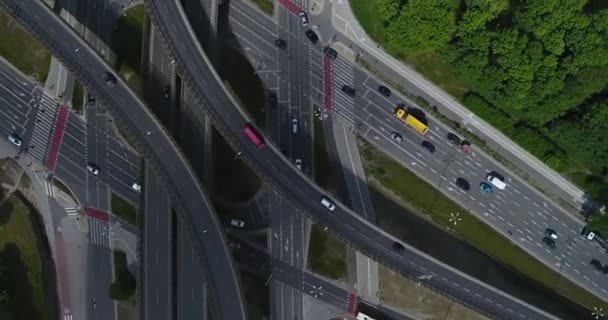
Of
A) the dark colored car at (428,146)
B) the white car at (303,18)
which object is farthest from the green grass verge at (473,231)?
the white car at (303,18)

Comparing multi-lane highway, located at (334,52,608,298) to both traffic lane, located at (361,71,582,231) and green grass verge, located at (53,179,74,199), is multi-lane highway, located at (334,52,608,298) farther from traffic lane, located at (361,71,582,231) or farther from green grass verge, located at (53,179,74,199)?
green grass verge, located at (53,179,74,199)

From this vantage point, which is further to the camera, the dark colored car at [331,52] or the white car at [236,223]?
the dark colored car at [331,52]

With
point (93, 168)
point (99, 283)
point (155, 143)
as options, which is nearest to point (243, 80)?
point (155, 143)

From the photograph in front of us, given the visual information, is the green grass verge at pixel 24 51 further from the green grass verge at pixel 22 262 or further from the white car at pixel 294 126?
the white car at pixel 294 126

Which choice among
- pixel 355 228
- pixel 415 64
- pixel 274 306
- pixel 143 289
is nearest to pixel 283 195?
pixel 355 228

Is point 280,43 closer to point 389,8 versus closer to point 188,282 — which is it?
point 389,8

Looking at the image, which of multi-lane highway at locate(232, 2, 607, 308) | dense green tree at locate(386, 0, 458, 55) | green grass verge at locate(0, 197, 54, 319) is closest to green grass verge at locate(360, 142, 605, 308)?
multi-lane highway at locate(232, 2, 607, 308)
